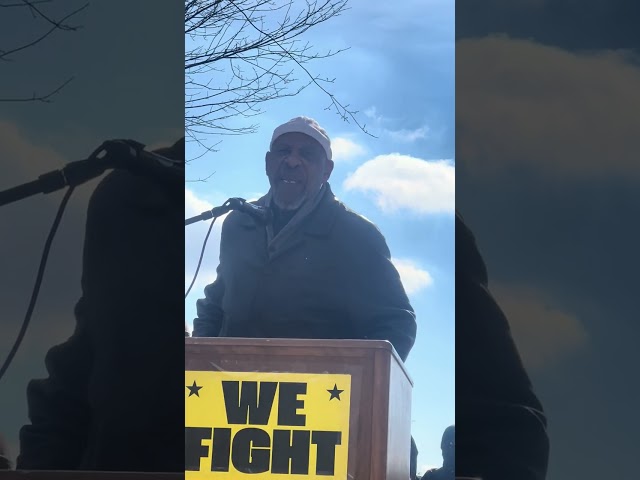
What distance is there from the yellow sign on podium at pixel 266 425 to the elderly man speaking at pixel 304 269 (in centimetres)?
18

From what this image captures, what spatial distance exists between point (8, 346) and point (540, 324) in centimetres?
188

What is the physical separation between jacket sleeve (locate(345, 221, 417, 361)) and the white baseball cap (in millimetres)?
303

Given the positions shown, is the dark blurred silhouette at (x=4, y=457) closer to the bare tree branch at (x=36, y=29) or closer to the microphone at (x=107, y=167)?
the microphone at (x=107, y=167)

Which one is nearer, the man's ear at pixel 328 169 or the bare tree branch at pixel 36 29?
the man's ear at pixel 328 169

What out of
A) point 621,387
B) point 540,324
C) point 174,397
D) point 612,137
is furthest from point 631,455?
point 174,397

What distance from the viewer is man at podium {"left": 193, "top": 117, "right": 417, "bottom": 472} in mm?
2744

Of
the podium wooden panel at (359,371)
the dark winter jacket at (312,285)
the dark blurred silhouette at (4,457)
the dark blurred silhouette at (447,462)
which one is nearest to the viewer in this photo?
the podium wooden panel at (359,371)

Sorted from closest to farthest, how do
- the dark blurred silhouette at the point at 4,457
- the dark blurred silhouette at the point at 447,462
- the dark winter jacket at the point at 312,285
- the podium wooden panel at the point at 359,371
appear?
the podium wooden panel at the point at 359,371
the dark blurred silhouette at the point at 447,462
the dark winter jacket at the point at 312,285
the dark blurred silhouette at the point at 4,457

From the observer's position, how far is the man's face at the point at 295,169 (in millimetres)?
2836

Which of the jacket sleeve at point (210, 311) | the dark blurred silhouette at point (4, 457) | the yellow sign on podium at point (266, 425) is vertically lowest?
the dark blurred silhouette at point (4, 457)

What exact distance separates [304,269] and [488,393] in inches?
29.6

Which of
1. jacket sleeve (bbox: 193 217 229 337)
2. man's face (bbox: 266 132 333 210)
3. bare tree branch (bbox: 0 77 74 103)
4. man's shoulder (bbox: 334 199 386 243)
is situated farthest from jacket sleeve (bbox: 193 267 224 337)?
bare tree branch (bbox: 0 77 74 103)

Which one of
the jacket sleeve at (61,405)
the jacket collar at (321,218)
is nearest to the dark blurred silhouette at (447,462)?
the jacket collar at (321,218)

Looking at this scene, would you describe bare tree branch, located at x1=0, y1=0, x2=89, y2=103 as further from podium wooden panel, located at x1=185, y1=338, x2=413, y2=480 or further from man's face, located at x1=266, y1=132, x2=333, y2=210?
podium wooden panel, located at x1=185, y1=338, x2=413, y2=480
